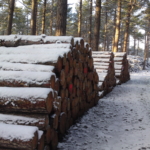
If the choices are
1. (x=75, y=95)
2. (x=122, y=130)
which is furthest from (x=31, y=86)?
(x=122, y=130)

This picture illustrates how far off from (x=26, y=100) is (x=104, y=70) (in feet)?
19.8

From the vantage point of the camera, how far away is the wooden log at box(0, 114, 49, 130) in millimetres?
2902

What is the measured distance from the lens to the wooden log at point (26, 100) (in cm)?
288

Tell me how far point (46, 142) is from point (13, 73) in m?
1.36

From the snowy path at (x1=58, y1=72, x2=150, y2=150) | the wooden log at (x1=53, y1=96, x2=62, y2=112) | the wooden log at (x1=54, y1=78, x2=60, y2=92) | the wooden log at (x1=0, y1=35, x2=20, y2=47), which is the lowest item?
the snowy path at (x1=58, y1=72, x2=150, y2=150)

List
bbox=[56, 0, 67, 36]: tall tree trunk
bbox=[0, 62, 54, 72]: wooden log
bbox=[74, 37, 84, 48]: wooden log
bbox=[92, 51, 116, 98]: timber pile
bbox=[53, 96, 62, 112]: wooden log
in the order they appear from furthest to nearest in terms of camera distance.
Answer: bbox=[56, 0, 67, 36]: tall tree trunk → bbox=[92, 51, 116, 98]: timber pile → bbox=[74, 37, 84, 48]: wooden log → bbox=[0, 62, 54, 72]: wooden log → bbox=[53, 96, 62, 112]: wooden log

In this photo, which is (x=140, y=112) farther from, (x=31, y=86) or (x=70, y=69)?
(x=31, y=86)

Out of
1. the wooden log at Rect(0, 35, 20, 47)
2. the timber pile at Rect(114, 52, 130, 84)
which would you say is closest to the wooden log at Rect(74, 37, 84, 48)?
the wooden log at Rect(0, 35, 20, 47)

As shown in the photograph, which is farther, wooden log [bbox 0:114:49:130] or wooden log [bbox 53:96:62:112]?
wooden log [bbox 53:96:62:112]

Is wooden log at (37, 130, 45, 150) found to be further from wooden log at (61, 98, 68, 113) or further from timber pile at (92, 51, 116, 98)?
timber pile at (92, 51, 116, 98)

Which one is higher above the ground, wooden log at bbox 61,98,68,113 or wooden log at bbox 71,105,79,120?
wooden log at bbox 61,98,68,113

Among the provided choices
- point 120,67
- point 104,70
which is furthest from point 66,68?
point 120,67

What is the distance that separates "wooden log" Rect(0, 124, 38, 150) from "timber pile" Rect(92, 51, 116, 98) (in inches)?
196

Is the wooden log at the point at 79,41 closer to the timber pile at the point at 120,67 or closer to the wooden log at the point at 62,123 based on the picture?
the wooden log at the point at 62,123
